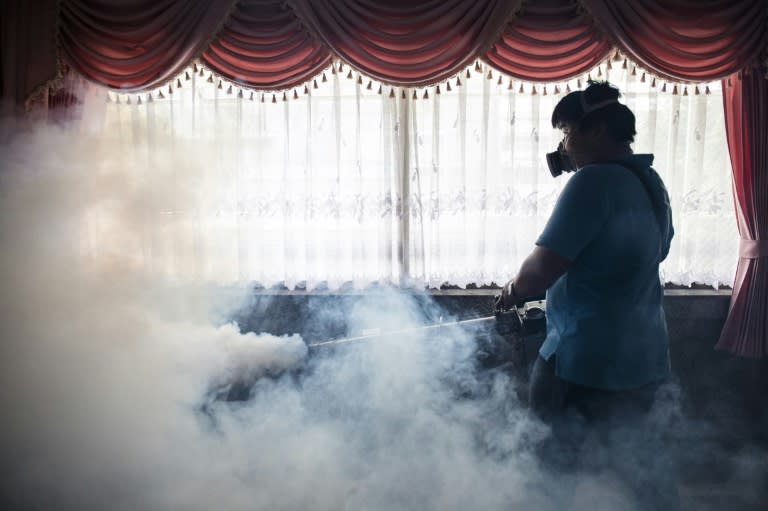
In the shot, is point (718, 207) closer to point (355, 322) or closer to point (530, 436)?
point (530, 436)

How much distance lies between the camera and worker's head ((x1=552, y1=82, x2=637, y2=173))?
1.59 meters

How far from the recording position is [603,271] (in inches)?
60.1

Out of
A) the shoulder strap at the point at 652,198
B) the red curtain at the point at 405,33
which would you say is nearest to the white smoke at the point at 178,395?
the red curtain at the point at 405,33

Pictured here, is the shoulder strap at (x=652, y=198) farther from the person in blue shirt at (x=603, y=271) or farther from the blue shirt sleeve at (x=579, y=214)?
the blue shirt sleeve at (x=579, y=214)

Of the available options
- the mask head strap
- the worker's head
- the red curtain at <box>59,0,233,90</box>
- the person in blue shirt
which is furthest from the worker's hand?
the red curtain at <box>59,0,233,90</box>

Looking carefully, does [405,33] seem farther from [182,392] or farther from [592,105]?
[182,392]

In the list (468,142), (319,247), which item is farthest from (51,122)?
(468,142)

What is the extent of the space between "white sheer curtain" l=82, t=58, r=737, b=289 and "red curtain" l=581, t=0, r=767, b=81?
185 mm

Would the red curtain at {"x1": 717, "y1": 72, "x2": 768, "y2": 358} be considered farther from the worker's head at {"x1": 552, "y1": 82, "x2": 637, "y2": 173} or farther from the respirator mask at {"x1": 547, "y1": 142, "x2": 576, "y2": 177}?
the worker's head at {"x1": 552, "y1": 82, "x2": 637, "y2": 173}

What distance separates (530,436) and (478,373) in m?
0.42

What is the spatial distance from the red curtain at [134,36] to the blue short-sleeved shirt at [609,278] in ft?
7.42

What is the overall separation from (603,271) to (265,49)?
218 centimetres

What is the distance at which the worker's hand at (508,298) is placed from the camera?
1771 mm

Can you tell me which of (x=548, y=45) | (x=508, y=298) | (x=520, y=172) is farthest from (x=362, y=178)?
(x=508, y=298)
